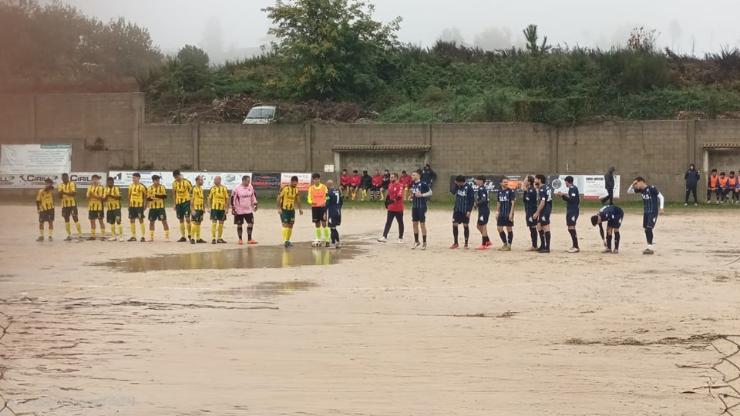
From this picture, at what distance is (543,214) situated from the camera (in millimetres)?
22828

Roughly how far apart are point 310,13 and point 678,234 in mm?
31591

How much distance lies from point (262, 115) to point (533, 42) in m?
21.0

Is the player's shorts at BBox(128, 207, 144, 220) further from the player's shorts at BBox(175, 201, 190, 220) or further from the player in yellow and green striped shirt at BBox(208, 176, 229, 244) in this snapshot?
the player in yellow and green striped shirt at BBox(208, 176, 229, 244)

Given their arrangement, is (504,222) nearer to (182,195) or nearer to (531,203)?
(531,203)

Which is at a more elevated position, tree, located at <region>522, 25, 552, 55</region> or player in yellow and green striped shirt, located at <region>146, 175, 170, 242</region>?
tree, located at <region>522, 25, 552, 55</region>

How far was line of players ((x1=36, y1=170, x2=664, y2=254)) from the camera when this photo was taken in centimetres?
2278

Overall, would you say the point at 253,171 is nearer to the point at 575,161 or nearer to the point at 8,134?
the point at 575,161

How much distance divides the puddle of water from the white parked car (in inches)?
979

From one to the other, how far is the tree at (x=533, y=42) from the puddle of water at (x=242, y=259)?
3848 cm

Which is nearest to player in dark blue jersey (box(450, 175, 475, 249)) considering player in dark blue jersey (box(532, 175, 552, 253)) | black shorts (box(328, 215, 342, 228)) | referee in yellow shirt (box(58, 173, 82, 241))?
player in dark blue jersey (box(532, 175, 552, 253))

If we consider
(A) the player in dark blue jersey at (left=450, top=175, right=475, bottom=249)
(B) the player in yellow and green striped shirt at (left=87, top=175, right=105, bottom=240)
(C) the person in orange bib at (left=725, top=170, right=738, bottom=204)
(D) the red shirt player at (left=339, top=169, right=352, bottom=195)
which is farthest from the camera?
(D) the red shirt player at (left=339, top=169, right=352, bottom=195)

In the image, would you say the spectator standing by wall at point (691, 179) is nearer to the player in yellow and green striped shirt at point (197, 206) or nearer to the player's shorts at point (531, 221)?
the player's shorts at point (531, 221)

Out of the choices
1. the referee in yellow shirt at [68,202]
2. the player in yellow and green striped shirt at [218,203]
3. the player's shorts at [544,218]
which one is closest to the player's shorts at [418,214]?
the player's shorts at [544,218]

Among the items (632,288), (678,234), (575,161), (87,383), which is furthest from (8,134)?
(575,161)
